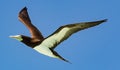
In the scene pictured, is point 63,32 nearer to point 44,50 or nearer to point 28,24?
point 44,50

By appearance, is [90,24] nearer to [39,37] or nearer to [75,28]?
[75,28]

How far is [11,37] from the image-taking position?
13.4 meters

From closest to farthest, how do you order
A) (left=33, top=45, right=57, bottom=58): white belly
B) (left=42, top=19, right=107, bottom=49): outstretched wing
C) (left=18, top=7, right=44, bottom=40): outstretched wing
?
(left=42, top=19, right=107, bottom=49): outstretched wing → (left=33, top=45, right=57, bottom=58): white belly → (left=18, top=7, right=44, bottom=40): outstretched wing

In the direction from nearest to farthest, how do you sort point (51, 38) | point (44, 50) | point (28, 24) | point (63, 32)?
Result: point (63, 32)
point (51, 38)
point (44, 50)
point (28, 24)

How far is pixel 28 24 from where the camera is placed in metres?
15.2

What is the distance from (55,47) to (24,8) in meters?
3.39

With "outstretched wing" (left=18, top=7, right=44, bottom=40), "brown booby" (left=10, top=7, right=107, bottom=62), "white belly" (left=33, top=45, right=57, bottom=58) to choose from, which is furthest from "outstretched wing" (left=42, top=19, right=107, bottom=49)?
"outstretched wing" (left=18, top=7, right=44, bottom=40)

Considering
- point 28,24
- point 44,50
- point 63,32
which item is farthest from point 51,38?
point 28,24

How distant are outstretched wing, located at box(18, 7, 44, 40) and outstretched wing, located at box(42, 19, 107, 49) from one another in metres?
1.02

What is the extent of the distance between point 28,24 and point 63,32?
10.8 ft

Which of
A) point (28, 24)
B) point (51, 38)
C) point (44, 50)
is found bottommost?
point (44, 50)

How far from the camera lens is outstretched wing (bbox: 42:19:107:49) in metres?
11.3

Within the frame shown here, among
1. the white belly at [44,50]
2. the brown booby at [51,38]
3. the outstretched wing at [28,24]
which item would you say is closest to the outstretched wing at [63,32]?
the brown booby at [51,38]

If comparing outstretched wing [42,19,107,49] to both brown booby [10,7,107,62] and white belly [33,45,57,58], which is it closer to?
brown booby [10,7,107,62]
